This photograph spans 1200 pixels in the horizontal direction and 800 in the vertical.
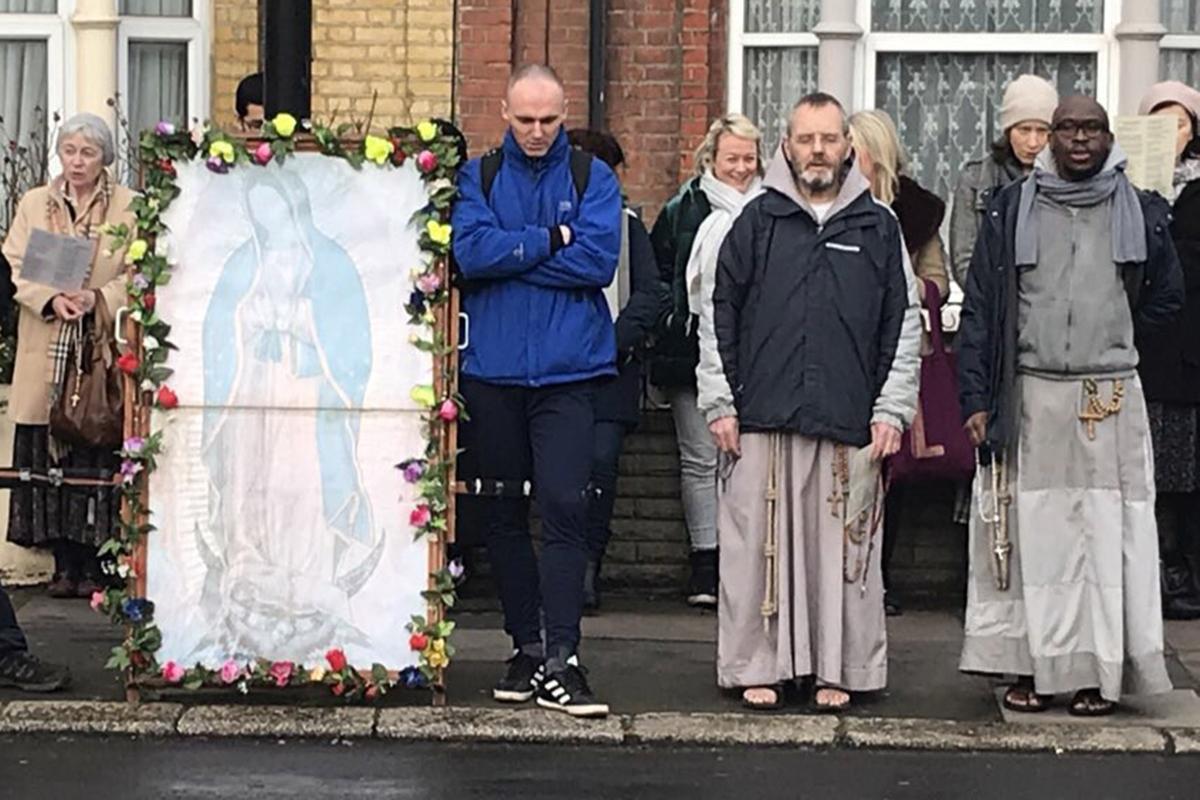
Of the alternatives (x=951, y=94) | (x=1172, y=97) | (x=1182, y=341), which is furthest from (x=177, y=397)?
(x=951, y=94)

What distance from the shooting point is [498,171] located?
8297 mm

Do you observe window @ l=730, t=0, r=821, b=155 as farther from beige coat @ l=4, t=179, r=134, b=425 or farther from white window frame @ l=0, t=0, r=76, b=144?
beige coat @ l=4, t=179, r=134, b=425

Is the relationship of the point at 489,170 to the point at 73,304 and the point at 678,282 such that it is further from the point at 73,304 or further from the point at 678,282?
the point at 73,304

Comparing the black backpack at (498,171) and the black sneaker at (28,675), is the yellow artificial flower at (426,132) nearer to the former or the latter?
the black backpack at (498,171)

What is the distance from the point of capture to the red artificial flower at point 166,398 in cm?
821

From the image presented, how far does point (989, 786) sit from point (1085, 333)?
58.4 inches

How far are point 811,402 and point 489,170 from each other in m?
1.24

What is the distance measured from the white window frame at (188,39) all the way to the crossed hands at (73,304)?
278cm

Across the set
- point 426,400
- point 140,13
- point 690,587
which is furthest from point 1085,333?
point 140,13

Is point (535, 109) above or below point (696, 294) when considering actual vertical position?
above

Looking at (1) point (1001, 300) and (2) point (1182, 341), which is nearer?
(1) point (1001, 300)

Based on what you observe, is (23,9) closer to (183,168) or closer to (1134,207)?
(183,168)

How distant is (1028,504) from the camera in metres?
8.34

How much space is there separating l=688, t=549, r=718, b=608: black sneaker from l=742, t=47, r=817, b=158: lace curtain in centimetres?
266
